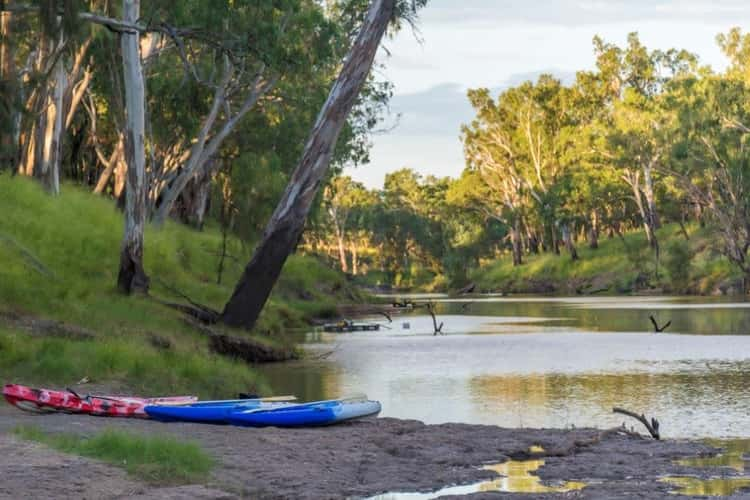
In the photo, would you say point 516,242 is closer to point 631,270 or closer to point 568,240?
point 568,240

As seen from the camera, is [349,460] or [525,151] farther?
[525,151]

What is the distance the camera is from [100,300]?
20281 mm

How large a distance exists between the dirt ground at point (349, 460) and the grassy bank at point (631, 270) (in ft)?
160

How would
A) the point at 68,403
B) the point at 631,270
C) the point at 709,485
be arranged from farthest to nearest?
the point at 631,270, the point at 68,403, the point at 709,485

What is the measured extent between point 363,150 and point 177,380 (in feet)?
96.1

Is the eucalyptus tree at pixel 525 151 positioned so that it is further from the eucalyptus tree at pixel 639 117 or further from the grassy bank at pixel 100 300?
the grassy bank at pixel 100 300

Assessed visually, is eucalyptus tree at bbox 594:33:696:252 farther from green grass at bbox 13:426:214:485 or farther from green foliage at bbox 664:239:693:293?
green grass at bbox 13:426:214:485

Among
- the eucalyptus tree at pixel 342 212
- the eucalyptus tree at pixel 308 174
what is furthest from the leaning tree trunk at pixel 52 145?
the eucalyptus tree at pixel 342 212

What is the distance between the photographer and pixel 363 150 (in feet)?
147

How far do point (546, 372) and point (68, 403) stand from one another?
10.7 m

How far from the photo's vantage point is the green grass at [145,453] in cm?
966

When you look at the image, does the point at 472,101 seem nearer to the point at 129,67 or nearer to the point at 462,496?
the point at 129,67

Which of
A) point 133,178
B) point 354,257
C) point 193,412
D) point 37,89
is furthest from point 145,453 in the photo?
point 354,257

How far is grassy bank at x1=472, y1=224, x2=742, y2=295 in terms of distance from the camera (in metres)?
60.9
